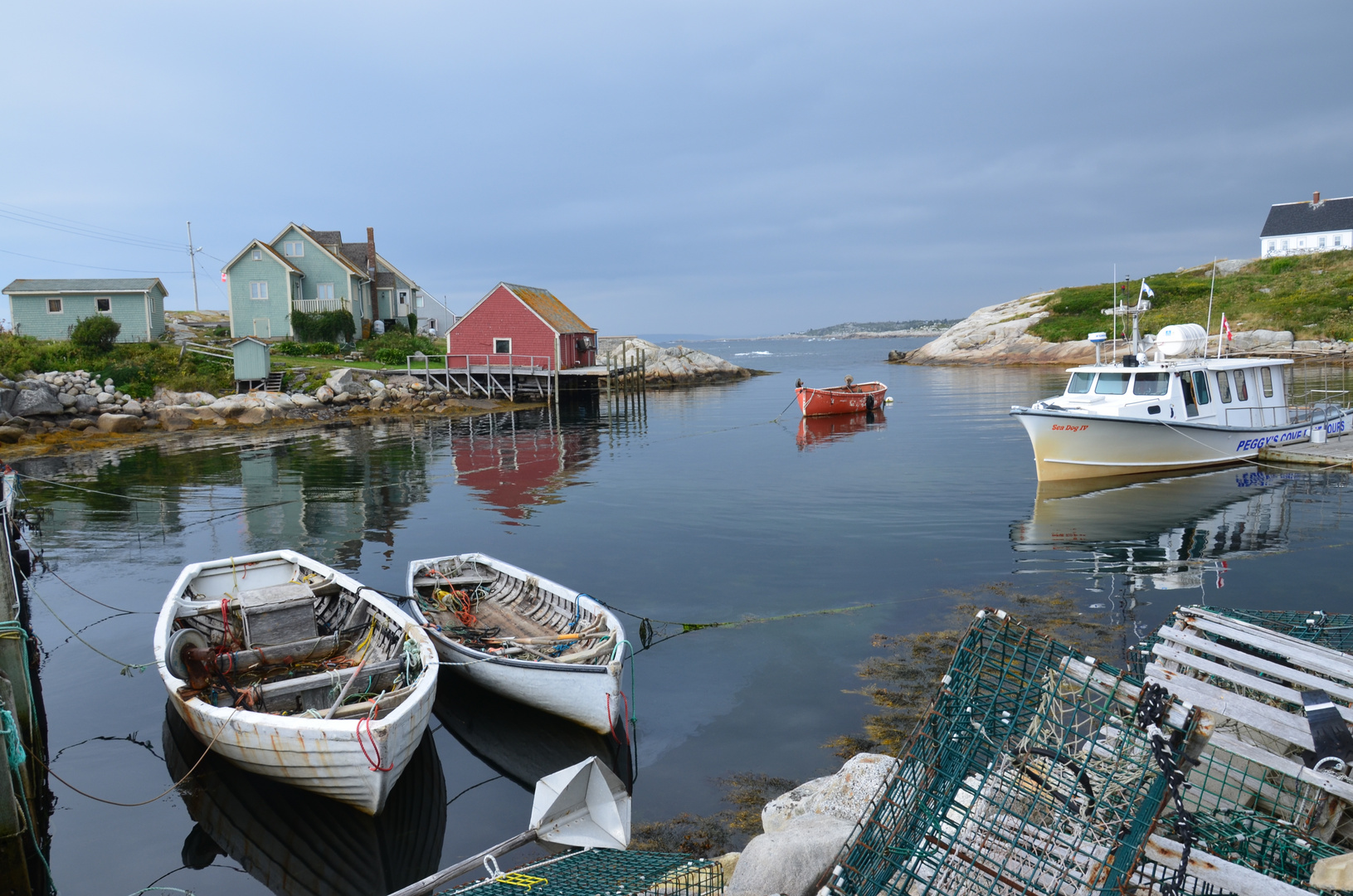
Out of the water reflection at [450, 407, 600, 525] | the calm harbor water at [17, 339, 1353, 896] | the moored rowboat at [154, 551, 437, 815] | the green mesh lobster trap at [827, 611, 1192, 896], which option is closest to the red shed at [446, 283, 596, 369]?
the water reflection at [450, 407, 600, 525]

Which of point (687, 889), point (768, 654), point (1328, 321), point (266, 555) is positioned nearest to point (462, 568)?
point (266, 555)

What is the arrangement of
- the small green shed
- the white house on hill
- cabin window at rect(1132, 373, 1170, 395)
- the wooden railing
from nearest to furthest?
cabin window at rect(1132, 373, 1170, 395), the small green shed, the wooden railing, the white house on hill

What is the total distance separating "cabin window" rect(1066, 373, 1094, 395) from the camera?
72.8ft

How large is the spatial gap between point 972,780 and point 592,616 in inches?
228

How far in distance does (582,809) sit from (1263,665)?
449 centimetres

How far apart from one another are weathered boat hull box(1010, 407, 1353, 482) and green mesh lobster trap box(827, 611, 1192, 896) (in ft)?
55.9

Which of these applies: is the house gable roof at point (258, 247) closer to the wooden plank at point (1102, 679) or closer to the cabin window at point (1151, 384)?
the cabin window at point (1151, 384)

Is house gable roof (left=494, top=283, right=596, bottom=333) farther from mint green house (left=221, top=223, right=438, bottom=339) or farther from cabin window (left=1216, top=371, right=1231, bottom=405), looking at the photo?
cabin window (left=1216, top=371, right=1231, bottom=405)

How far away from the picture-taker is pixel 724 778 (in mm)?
8180

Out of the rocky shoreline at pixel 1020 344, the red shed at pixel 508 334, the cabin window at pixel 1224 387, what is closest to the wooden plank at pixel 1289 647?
the cabin window at pixel 1224 387

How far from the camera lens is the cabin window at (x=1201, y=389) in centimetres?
2145

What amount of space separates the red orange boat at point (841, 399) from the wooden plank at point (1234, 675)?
35658 millimetres

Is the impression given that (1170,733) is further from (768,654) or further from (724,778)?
(768,654)

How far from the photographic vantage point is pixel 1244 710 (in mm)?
3998
